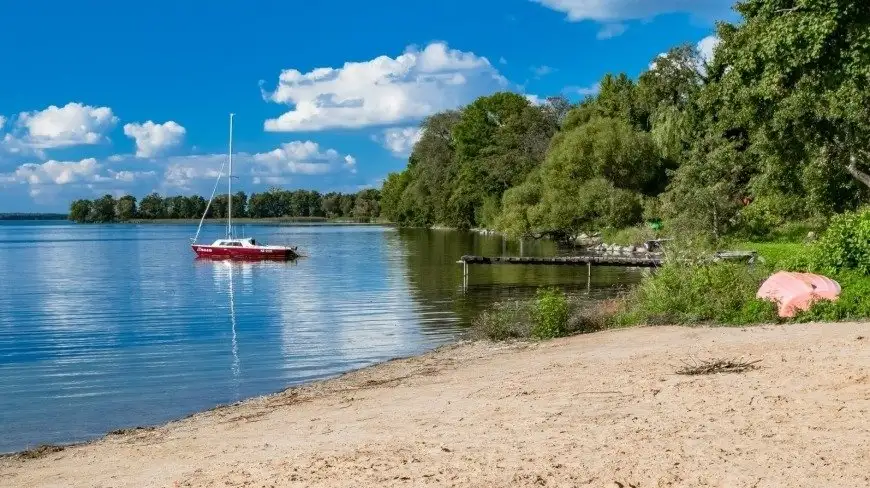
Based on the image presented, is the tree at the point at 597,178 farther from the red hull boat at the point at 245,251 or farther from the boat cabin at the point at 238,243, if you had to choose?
the boat cabin at the point at 238,243

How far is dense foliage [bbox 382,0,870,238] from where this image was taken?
2012 centimetres

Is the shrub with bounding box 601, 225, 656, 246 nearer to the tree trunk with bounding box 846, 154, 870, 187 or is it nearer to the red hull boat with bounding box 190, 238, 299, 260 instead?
the red hull boat with bounding box 190, 238, 299, 260

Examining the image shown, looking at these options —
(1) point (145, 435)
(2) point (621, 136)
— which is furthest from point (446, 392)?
(2) point (621, 136)

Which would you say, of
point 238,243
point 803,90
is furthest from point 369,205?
point 803,90

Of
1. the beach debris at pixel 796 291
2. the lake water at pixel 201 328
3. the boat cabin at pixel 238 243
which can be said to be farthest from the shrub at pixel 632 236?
the beach debris at pixel 796 291

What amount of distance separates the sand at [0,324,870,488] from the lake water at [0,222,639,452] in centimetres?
287

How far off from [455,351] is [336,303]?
15.1m

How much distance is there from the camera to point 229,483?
310 inches

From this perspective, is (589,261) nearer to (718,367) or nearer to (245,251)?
(718,367)

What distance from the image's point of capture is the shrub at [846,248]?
18094mm

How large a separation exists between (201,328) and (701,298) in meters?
16.5

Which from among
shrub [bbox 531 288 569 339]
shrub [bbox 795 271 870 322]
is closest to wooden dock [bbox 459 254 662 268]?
shrub [bbox 531 288 569 339]

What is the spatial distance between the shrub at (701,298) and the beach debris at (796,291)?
267 mm

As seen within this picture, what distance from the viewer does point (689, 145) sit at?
2297 inches
